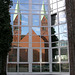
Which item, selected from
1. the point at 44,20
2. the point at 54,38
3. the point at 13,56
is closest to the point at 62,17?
the point at 44,20

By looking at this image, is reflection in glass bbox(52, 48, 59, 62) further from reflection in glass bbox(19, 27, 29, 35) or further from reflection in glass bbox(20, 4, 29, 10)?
reflection in glass bbox(20, 4, 29, 10)

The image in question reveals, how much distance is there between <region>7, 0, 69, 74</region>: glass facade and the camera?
11875mm

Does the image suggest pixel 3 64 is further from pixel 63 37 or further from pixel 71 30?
pixel 71 30

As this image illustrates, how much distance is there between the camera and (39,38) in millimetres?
12430

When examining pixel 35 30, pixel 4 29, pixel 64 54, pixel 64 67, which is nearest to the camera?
pixel 4 29

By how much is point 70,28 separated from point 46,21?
2955 mm

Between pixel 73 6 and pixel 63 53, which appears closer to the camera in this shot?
pixel 73 6

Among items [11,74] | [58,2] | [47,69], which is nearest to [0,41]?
[11,74]

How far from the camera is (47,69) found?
12055 mm

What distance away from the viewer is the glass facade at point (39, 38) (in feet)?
39.0

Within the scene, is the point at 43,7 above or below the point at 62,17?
above

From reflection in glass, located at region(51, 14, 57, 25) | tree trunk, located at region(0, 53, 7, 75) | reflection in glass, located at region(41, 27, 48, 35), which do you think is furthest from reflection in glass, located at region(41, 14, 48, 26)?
tree trunk, located at region(0, 53, 7, 75)

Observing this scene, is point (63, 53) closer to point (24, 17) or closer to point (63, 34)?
point (63, 34)

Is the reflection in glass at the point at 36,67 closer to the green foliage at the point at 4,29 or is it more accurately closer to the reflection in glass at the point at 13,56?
the reflection in glass at the point at 13,56
